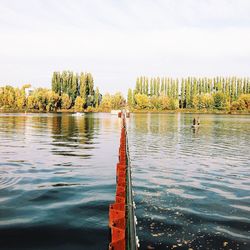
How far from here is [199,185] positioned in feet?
50.0

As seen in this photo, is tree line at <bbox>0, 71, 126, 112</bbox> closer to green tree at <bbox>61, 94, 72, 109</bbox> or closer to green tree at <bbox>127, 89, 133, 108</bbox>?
green tree at <bbox>61, 94, 72, 109</bbox>

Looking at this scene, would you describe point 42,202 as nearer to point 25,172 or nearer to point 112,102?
point 25,172

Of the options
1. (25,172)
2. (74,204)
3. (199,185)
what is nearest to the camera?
(74,204)

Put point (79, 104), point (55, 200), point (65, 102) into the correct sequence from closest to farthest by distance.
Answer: point (55, 200), point (65, 102), point (79, 104)

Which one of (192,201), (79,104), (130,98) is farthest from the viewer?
(130,98)

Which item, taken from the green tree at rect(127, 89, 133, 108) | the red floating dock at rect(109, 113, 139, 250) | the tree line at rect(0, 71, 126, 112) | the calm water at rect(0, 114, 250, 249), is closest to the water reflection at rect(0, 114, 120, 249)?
the calm water at rect(0, 114, 250, 249)

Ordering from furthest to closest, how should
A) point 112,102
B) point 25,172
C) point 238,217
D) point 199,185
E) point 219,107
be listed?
point 112,102, point 219,107, point 25,172, point 199,185, point 238,217

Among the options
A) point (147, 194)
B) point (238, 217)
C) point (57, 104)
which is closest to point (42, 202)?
point (147, 194)

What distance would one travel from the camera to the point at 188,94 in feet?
591

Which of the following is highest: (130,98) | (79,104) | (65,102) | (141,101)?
(130,98)

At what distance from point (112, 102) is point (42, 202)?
177490 mm

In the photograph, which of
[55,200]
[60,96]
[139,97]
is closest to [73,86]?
[60,96]

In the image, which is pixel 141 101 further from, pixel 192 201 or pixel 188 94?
pixel 192 201

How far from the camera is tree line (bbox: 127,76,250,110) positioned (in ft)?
568
